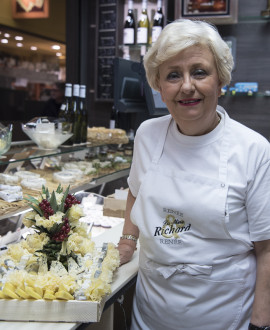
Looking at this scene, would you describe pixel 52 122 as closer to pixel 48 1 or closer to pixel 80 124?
pixel 80 124

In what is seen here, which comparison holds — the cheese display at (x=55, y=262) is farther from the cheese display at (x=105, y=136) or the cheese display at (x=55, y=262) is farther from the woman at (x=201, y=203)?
the cheese display at (x=105, y=136)

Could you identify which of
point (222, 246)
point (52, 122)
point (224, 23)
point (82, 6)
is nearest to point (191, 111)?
point (222, 246)

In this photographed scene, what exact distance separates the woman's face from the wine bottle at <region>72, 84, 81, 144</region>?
4.32ft

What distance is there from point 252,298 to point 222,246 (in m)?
0.26

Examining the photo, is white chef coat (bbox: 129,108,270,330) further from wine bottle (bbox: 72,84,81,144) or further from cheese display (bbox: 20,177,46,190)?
wine bottle (bbox: 72,84,81,144)

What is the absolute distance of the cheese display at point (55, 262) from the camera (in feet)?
4.38

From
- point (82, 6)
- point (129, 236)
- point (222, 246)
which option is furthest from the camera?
point (82, 6)

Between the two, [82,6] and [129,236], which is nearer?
[129,236]

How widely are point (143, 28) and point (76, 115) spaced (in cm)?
169

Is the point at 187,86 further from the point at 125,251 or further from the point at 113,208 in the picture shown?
the point at 113,208

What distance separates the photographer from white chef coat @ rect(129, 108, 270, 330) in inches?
56.1

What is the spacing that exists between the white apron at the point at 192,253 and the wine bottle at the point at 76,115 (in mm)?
1242

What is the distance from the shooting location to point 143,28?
4.35m

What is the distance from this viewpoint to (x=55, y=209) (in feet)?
4.87
